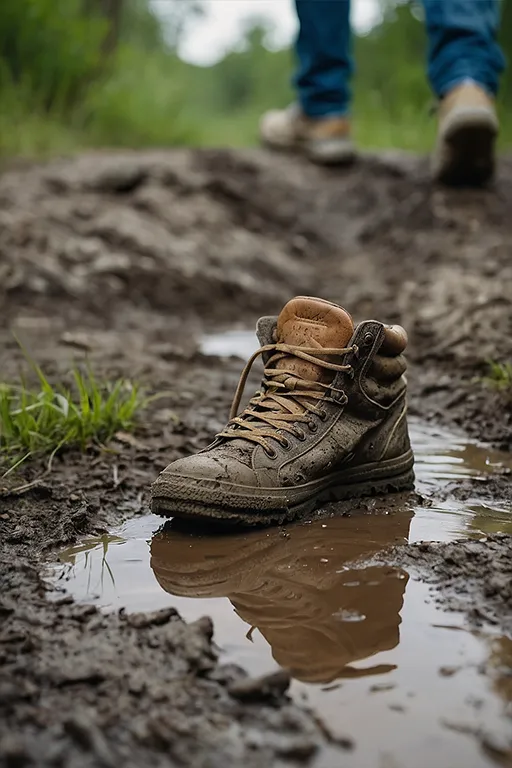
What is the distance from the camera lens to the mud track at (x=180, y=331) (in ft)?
3.58

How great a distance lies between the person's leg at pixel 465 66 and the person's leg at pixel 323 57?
3.04 ft

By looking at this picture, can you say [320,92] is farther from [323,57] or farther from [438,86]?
[438,86]

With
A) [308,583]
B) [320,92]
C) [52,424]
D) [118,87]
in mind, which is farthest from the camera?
[118,87]

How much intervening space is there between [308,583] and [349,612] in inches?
5.1

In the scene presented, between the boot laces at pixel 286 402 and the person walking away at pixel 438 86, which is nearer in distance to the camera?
the boot laces at pixel 286 402

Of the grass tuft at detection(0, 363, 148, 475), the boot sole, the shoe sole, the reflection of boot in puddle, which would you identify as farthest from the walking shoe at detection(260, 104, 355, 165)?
the reflection of boot in puddle

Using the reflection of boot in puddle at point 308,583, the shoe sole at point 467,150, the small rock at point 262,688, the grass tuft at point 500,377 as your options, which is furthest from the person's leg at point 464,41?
the small rock at point 262,688

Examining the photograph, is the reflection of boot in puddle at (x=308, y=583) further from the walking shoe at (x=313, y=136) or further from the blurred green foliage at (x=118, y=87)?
the blurred green foliage at (x=118, y=87)

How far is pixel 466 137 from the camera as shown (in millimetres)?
4379

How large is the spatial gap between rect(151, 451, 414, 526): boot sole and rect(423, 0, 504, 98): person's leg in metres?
2.97

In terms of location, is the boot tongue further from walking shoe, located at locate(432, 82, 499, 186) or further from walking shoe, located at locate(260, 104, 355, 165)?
walking shoe, located at locate(260, 104, 355, 165)

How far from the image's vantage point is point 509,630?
1288 mm

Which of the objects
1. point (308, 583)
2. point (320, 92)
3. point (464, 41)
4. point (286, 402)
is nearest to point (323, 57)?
point (320, 92)

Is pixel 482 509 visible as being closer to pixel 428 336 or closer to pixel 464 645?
pixel 464 645
